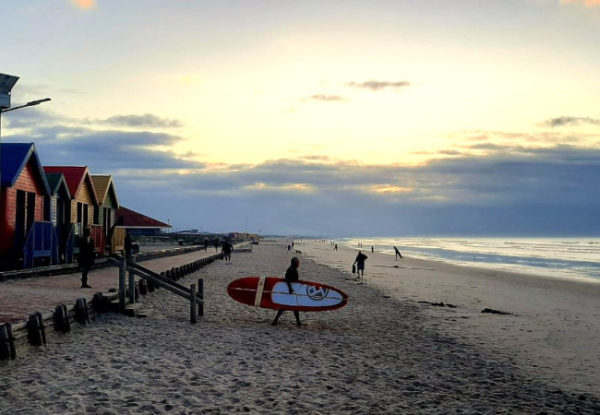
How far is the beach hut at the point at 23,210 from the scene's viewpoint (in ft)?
82.2

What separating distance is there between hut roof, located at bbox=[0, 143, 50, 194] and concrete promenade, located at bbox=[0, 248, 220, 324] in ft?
15.8

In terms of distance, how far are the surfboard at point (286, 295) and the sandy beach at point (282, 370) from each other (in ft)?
2.11

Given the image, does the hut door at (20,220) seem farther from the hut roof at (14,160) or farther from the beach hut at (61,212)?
the beach hut at (61,212)

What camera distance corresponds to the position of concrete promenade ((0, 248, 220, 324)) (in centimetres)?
1457

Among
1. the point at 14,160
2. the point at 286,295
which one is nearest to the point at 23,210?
the point at 14,160

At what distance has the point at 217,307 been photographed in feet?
69.7

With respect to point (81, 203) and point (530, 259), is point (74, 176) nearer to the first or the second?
point (81, 203)

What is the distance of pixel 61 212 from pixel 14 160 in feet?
22.9

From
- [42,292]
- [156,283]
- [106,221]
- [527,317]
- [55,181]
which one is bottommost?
[527,317]

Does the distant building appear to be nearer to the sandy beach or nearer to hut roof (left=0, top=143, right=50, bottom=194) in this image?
hut roof (left=0, top=143, right=50, bottom=194)

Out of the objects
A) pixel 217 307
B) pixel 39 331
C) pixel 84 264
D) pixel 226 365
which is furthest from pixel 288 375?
pixel 84 264

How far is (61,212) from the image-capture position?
32.5m

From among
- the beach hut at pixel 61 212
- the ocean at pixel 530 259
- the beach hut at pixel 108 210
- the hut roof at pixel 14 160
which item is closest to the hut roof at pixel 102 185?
the beach hut at pixel 108 210

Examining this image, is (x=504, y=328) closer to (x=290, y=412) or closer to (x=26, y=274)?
(x=290, y=412)
